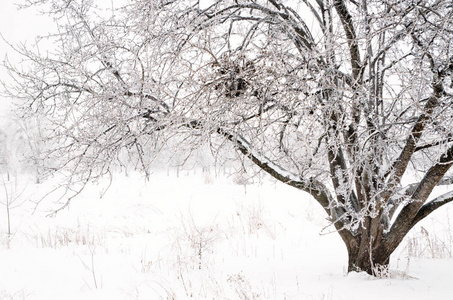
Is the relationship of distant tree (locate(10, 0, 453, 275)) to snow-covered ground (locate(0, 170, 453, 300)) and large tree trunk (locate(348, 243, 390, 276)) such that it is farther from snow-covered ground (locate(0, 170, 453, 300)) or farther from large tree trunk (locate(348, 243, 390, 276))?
snow-covered ground (locate(0, 170, 453, 300))

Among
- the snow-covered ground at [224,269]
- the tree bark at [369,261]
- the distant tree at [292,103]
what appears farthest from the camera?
the tree bark at [369,261]

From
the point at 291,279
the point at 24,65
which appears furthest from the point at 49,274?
the point at 291,279

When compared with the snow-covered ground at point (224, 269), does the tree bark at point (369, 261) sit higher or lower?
higher

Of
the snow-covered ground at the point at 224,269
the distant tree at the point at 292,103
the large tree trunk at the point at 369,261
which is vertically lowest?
the snow-covered ground at the point at 224,269

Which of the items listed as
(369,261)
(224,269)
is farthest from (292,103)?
(224,269)

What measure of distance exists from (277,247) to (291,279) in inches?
79.8

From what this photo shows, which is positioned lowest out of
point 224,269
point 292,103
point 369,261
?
point 224,269

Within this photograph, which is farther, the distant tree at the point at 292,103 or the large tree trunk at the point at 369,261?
the large tree trunk at the point at 369,261

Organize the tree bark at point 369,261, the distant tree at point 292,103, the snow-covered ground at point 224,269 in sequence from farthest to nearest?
the tree bark at point 369,261, the snow-covered ground at point 224,269, the distant tree at point 292,103

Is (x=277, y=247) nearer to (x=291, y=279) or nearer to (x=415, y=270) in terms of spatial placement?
(x=291, y=279)

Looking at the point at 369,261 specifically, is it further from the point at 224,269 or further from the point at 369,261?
the point at 224,269

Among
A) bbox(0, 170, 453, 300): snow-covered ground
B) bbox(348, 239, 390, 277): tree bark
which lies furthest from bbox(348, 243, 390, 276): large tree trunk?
bbox(0, 170, 453, 300): snow-covered ground

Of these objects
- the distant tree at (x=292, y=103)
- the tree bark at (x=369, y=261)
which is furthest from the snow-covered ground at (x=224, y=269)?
the distant tree at (x=292, y=103)

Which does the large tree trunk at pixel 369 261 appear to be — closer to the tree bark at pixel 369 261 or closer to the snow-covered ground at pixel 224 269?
the tree bark at pixel 369 261
